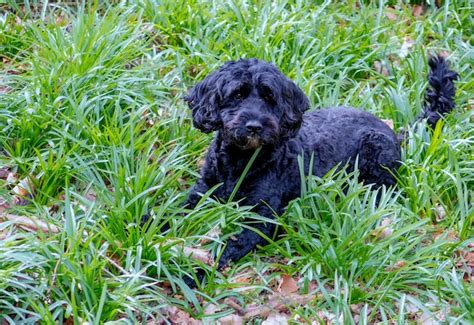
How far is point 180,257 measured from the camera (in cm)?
426

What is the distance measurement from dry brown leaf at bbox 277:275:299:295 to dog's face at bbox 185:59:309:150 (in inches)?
29.0

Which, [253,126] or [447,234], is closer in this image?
[253,126]

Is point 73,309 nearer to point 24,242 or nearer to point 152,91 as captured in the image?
point 24,242

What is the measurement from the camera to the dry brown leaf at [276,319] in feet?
13.6

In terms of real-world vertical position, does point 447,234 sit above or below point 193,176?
below

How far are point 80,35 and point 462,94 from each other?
2.80 meters

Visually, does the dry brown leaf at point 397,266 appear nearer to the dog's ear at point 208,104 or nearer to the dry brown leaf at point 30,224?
the dog's ear at point 208,104

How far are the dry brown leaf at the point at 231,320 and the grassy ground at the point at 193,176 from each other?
11 millimetres

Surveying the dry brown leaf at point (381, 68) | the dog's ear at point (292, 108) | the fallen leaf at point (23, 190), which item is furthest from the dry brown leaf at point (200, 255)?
the dry brown leaf at point (381, 68)

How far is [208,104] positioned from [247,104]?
24 centimetres

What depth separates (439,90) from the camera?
5.63 meters

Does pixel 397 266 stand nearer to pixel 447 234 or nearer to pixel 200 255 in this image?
pixel 447 234

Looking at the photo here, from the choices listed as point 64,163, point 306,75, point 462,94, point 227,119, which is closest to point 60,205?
point 64,163

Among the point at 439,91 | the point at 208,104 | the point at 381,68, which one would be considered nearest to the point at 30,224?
the point at 208,104
